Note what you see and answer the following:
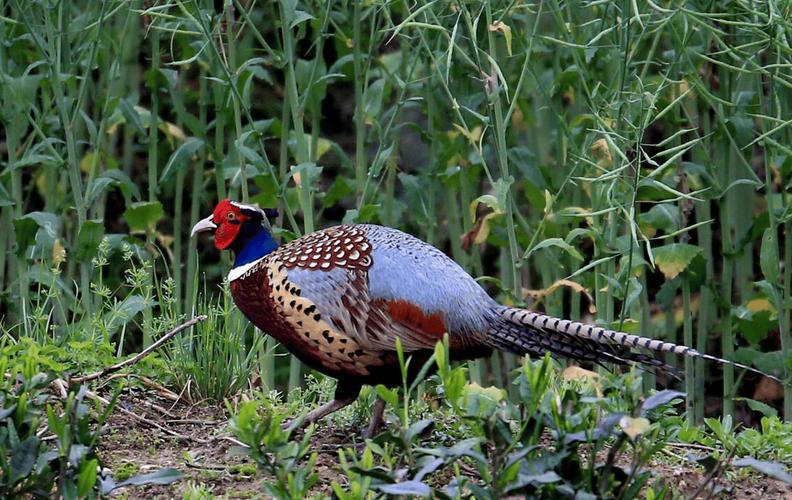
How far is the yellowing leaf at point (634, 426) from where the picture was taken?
9.77ft

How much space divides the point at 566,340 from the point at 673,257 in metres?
1.44

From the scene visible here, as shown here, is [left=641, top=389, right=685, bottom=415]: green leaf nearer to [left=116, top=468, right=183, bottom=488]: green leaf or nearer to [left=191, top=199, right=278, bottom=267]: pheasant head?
[left=116, top=468, right=183, bottom=488]: green leaf

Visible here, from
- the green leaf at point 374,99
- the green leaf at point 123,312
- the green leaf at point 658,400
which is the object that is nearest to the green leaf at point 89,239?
the green leaf at point 123,312

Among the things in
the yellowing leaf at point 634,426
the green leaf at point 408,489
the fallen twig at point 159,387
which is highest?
the yellowing leaf at point 634,426

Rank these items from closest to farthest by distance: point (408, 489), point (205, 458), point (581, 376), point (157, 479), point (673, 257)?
point (408, 489)
point (157, 479)
point (205, 458)
point (581, 376)
point (673, 257)

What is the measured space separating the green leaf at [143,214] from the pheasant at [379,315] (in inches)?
58.3

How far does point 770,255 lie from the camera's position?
16.5 feet

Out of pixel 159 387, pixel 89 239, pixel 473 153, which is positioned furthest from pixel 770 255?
pixel 89 239

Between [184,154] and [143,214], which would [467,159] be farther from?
[143,214]

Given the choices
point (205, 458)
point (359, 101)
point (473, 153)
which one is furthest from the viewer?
point (473, 153)

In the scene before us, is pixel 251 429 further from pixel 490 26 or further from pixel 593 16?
pixel 593 16

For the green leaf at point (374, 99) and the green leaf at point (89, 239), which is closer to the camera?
the green leaf at point (89, 239)

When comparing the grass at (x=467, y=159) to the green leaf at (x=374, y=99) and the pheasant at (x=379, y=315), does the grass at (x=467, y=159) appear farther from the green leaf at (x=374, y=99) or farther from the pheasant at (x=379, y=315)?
the pheasant at (x=379, y=315)

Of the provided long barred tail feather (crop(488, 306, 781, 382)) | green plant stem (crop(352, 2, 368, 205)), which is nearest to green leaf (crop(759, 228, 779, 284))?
long barred tail feather (crop(488, 306, 781, 382))
